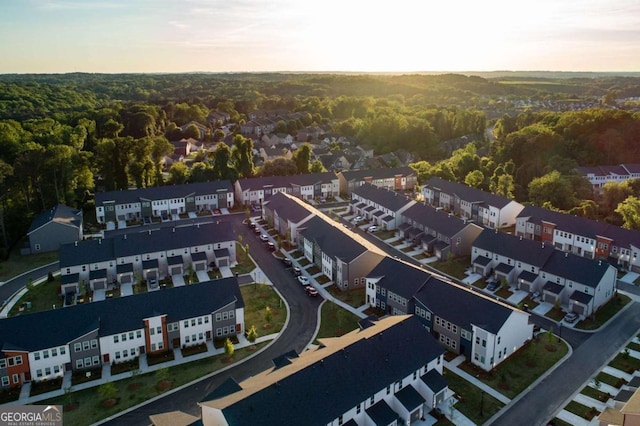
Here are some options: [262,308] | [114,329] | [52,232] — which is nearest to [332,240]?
[262,308]

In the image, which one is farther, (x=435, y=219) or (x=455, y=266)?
(x=435, y=219)

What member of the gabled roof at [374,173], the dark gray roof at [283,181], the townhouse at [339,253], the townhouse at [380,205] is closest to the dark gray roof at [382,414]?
the townhouse at [339,253]

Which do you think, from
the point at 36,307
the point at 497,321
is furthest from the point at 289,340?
the point at 36,307

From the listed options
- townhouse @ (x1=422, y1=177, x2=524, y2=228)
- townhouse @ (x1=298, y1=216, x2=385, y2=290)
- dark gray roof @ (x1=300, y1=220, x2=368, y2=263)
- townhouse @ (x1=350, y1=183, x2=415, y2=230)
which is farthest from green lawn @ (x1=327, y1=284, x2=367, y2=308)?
townhouse @ (x1=422, y1=177, x2=524, y2=228)

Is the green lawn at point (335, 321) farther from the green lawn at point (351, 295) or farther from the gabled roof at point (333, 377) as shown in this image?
the gabled roof at point (333, 377)

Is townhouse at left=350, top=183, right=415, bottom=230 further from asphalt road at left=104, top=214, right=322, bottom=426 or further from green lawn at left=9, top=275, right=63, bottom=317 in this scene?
green lawn at left=9, top=275, right=63, bottom=317

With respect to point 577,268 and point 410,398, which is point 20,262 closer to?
point 410,398

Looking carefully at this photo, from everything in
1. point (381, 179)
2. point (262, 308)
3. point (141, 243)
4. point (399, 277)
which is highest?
point (381, 179)
